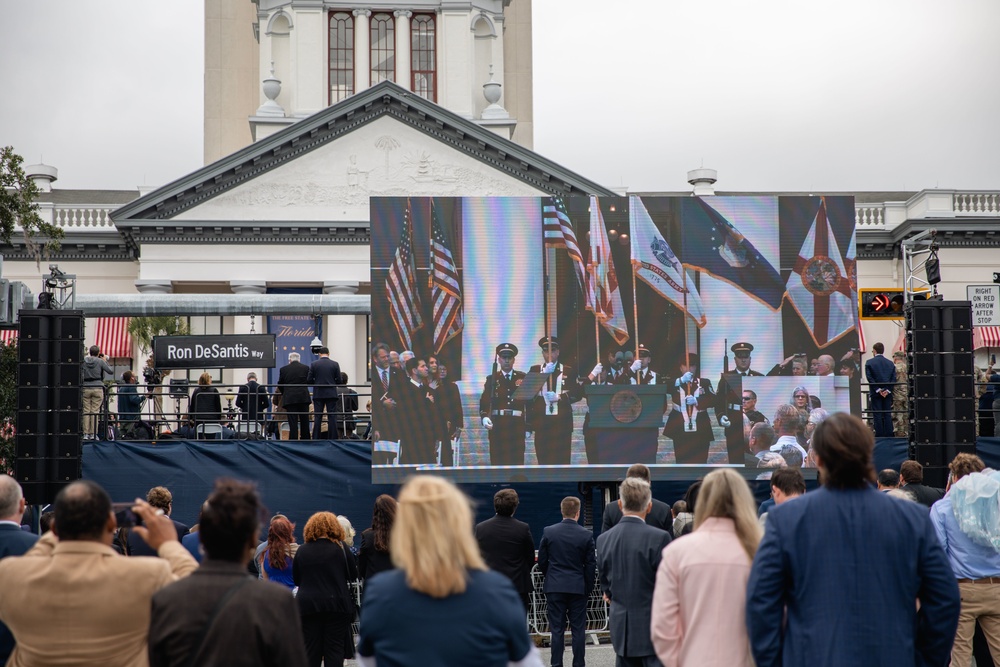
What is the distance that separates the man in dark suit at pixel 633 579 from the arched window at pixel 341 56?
38188 millimetres

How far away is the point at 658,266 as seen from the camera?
16047mm

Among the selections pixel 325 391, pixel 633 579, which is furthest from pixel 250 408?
pixel 633 579

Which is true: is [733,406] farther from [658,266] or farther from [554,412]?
[554,412]

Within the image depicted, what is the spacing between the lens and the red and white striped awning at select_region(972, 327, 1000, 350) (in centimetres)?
3884

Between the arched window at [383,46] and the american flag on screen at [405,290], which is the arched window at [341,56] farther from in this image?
the american flag on screen at [405,290]

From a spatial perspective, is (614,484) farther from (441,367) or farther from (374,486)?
(374,486)

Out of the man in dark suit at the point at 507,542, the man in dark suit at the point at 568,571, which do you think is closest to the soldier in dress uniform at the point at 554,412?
the man in dark suit at the point at 568,571

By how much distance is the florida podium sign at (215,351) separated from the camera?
20516mm

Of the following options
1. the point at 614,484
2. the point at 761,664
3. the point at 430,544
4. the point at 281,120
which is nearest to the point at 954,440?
the point at 614,484

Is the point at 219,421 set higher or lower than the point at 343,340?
lower

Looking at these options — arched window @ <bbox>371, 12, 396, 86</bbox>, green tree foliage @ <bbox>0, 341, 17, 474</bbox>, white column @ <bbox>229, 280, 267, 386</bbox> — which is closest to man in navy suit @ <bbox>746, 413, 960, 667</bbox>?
green tree foliage @ <bbox>0, 341, 17, 474</bbox>

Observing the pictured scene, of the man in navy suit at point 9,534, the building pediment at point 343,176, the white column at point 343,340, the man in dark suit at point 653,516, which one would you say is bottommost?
the man in dark suit at point 653,516

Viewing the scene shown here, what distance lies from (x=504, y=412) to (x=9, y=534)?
10.1 meters

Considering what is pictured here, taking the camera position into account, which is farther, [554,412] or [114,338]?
[114,338]
